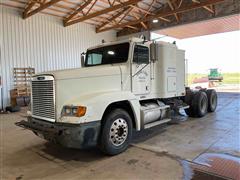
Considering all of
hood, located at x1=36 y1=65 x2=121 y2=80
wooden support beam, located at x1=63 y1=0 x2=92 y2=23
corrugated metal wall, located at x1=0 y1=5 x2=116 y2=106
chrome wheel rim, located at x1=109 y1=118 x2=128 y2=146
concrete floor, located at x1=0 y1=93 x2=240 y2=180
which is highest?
wooden support beam, located at x1=63 y1=0 x2=92 y2=23

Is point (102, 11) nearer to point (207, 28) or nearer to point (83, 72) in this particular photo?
point (83, 72)

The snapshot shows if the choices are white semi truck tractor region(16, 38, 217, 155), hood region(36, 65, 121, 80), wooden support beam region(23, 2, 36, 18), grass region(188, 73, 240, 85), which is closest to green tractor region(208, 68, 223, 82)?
grass region(188, 73, 240, 85)

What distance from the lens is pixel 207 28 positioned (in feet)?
50.4

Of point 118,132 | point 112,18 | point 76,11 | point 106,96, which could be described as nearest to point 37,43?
point 76,11

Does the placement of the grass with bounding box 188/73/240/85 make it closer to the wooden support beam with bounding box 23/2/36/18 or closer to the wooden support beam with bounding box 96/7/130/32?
the wooden support beam with bounding box 96/7/130/32

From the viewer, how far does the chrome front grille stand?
3.46 m

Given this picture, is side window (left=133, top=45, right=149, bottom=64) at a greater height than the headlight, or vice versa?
side window (left=133, top=45, right=149, bottom=64)

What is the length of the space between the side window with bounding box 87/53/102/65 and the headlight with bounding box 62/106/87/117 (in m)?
1.90

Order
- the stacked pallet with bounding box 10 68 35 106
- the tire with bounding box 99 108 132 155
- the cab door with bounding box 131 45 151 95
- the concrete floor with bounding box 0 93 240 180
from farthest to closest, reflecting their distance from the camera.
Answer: the stacked pallet with bounding box 10 68 35 106, the cab door with bounding box 131 45 151 95, the tire with bounding box 99 108 132 155, the concrete floor with bounding box 0 93 240 180

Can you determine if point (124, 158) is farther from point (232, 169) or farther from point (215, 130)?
point (215, 130)

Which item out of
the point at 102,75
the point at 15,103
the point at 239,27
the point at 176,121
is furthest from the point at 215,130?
the point at 239,27

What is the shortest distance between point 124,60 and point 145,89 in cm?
91

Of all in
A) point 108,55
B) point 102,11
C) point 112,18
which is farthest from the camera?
point 112,18

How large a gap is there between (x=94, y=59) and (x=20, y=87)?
7702 mm
